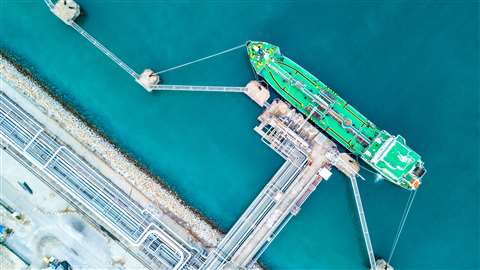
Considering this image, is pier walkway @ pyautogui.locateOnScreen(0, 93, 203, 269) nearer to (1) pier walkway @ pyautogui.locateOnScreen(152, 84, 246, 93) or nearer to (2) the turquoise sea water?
(2) the turquoise sea water

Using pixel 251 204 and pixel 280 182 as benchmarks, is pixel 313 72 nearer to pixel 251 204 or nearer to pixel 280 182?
pixel 280 182

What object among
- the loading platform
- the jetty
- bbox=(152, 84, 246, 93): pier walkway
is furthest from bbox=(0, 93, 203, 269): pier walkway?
bbox=(152, 84, 246, 93): pier walkway

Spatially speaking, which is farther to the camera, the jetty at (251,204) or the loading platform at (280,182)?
the loading platform at (280,182)

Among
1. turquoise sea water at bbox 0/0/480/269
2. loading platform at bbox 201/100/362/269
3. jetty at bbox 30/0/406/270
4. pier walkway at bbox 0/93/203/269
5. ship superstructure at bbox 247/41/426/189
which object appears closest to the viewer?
pier walkway at bbox 0/93/203/269

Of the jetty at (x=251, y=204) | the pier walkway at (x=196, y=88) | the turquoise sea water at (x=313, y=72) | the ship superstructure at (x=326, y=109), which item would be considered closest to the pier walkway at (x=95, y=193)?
the jetty at (x=251, y=204)

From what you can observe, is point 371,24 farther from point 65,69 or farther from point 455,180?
point 65,69

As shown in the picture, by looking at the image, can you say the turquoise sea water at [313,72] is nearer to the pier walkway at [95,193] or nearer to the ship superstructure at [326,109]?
the ship superstructure at [326,109]
